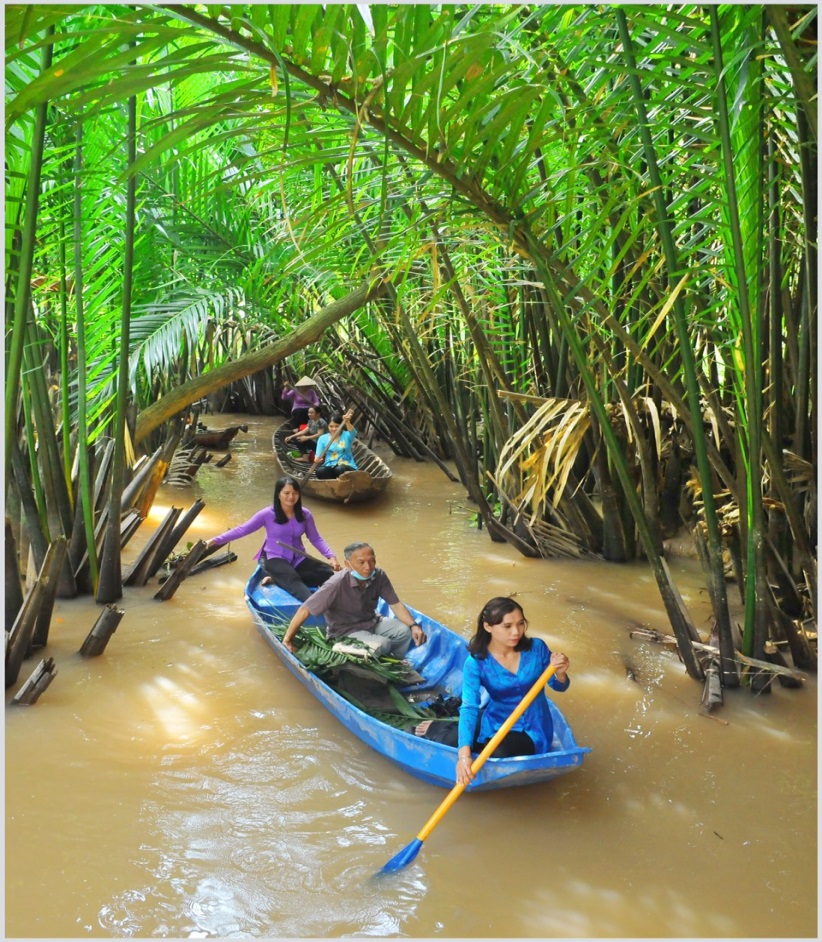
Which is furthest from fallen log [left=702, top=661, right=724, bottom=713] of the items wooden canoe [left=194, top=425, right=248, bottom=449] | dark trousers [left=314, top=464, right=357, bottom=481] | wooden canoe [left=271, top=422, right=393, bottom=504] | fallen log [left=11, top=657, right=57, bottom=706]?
wooden canoe [left=194, top=425, right=248, bottom=449]

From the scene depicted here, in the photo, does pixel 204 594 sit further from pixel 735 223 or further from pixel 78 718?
pixel 735 223

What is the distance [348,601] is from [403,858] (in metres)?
1.61

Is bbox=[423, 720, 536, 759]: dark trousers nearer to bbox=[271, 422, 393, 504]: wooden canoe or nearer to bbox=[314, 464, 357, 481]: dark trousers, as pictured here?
bbox=[271, 422, 393, 504]: wooden canoe

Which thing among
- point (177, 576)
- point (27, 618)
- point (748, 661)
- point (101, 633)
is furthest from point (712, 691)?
point (177, 576)

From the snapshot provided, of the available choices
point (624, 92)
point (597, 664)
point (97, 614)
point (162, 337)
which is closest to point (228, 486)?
point (162, 337)

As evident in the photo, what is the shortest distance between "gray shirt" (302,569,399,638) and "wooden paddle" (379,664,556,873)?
1.40 m

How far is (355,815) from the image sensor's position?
3186 millimetres

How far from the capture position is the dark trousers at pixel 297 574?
5.19 meters

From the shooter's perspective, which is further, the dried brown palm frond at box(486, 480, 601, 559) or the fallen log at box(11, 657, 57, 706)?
the dried brown palm frond at box(486, 480, 601, 559)

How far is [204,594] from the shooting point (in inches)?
225

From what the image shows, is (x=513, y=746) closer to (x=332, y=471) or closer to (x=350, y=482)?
(x=350, y=482)

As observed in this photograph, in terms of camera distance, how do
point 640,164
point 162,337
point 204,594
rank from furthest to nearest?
point 162,337, point 204,594, point 640,164

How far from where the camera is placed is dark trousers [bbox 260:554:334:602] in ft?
17.0

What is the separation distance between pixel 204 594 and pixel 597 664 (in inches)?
102
